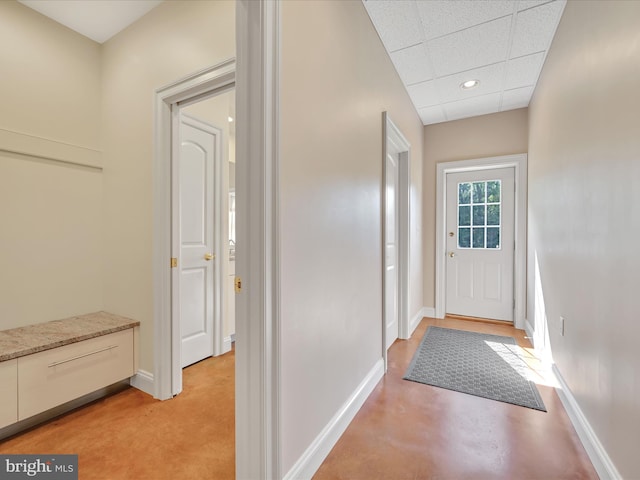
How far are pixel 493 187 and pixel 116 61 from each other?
412 centimetres

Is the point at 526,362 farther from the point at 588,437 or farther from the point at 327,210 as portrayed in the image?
the point at 327,210

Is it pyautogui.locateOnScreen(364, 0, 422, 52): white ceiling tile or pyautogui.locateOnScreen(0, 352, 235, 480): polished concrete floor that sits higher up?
pyautogui.locateOnScreen(364, 0, 422, 52): white ceiling tile

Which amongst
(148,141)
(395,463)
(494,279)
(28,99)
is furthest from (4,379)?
(494,279)

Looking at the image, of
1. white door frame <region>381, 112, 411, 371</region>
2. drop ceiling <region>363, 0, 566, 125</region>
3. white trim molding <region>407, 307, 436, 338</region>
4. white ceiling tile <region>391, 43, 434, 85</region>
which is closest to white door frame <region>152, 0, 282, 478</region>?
drop ceiling <region>363, 0, 566, 125</region>

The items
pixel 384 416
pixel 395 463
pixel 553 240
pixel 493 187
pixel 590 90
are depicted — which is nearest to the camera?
pixel 395 463

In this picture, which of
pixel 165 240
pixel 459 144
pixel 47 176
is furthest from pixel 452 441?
pixel 459 144

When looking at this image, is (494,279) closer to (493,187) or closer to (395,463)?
(493,187)

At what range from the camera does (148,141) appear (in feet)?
6.72

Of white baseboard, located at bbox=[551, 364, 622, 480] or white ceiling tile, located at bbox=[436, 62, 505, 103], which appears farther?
white ceiling tile, located at bbox=[436, 62, 505, 103]

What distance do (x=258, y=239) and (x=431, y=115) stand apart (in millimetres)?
3480

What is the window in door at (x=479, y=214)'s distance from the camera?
376cm

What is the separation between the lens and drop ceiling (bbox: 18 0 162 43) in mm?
1969

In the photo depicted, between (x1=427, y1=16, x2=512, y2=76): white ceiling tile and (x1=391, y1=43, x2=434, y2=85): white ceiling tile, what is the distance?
0.07m

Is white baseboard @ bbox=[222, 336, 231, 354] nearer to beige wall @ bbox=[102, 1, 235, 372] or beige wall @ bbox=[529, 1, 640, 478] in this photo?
beige wall @ bbox=[102, 1, 235, 372]
